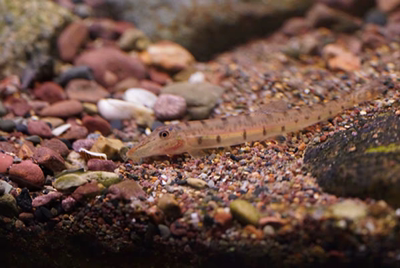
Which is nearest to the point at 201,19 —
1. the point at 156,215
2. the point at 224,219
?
the point at 156,215

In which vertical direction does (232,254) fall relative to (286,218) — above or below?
below

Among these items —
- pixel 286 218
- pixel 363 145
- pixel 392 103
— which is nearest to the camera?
pixel 286 218

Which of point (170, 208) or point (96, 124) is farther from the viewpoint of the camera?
point (96, 124)

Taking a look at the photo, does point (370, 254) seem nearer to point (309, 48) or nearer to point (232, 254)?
point (232, 254)

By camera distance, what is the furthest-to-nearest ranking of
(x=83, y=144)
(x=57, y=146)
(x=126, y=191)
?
(x=83, y=144) → (x=57, y=146) → (x=126, y=191)

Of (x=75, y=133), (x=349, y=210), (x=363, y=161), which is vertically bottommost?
(x=75, y=133)

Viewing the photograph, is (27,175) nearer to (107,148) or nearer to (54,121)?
(107,148)

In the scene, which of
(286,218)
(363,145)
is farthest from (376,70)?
(286,218)
